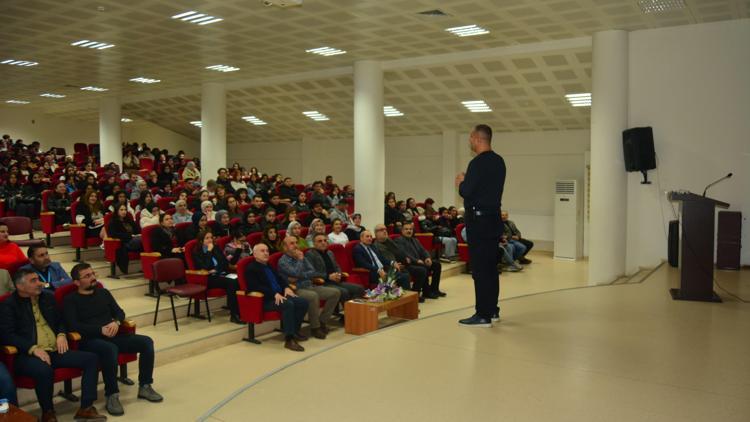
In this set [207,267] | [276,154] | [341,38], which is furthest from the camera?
[276,154]

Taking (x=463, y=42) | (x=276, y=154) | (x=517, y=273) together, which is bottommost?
(x=517, y=273)

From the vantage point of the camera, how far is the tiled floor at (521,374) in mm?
3037

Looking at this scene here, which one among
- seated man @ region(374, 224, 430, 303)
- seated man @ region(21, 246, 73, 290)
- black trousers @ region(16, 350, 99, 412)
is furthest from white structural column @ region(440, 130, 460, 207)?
black trousers @ region(16, 350, 99, 412)

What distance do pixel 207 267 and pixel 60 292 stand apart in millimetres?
2405

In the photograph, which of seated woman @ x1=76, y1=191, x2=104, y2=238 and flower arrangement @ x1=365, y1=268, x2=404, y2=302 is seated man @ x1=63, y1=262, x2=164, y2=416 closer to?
flower arrangement @ x1=365, y1=268, x2=404, y2=302

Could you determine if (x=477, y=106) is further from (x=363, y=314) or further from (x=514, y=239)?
(x=363, y=314)

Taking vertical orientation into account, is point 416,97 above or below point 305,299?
above

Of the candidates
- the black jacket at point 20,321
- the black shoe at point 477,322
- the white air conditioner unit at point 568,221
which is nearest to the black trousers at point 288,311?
the black jacket at point 20,321

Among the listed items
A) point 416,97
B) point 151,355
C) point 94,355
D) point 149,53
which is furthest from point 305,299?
point 416,97

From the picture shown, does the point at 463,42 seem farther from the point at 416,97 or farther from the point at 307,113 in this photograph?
the point at 307,113

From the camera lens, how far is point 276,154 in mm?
19656

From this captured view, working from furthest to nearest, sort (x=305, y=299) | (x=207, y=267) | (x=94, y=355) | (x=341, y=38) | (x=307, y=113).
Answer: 1. (x=307, y=113)
2. (x=341, y=38)
3. (x=207, y=267)
4. (x=305, y=299)
5. (x=94, y=355)

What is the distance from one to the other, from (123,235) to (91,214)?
105 centimetres

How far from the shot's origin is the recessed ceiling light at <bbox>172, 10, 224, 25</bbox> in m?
8.80
